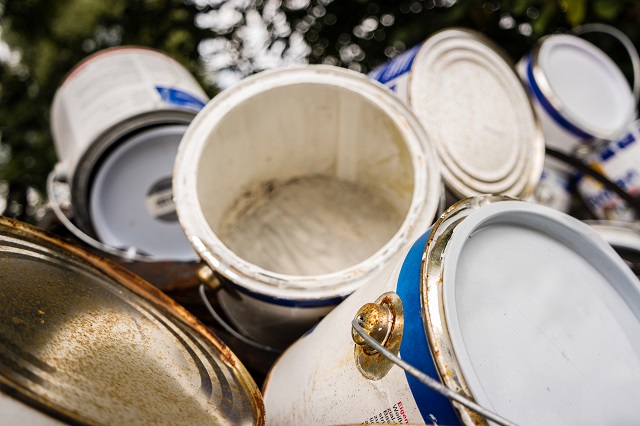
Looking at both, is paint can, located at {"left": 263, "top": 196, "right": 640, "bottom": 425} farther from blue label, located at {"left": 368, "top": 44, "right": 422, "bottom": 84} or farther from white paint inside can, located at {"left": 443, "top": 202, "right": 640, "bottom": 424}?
blue label, located at {"left": 368, "top": 44, "right": 422, "bottom": 84}

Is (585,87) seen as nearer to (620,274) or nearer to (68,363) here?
(620,274)

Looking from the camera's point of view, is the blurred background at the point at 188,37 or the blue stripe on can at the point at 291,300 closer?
the blue stripe on can at the point at 291,300

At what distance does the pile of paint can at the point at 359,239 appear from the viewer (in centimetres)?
77

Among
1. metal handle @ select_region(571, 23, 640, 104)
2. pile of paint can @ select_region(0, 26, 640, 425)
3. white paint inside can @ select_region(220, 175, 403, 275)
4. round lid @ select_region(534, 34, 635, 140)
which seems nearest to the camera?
pile of paint can @ select_region(0, 26, 640, 425)

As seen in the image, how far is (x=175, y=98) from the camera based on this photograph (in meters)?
1.77

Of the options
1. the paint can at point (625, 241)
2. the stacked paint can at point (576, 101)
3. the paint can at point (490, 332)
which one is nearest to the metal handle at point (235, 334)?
the paint can at point (490, 332)

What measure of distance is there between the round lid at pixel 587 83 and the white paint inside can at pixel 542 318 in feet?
3.83

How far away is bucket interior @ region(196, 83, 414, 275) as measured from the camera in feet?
4.76

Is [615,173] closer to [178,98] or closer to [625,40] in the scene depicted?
[625,40]

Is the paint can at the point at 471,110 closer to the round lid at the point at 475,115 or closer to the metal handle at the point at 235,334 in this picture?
the round lid at the point at 475,115

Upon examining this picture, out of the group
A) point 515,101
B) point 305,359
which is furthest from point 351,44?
point 305,359

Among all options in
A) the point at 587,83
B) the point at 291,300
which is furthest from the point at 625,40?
the point at 291,300

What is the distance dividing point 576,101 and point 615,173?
1.34 ft

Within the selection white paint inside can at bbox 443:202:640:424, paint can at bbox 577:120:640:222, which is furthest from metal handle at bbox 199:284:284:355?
paint can at bbox 577:120:640:222
